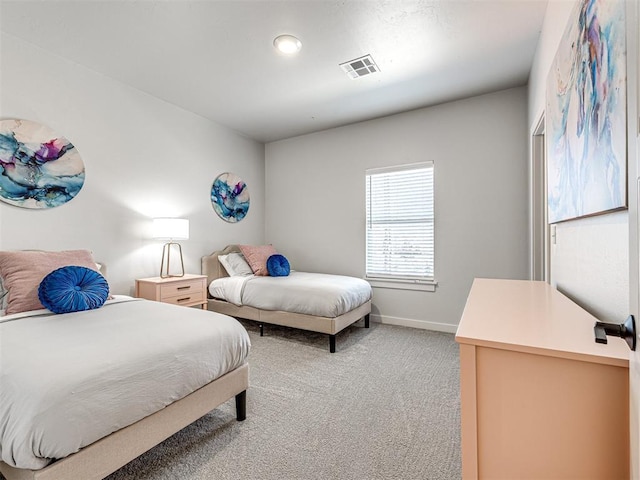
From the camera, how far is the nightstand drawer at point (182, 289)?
3025 millimetres

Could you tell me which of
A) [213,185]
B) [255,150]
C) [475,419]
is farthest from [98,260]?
[475,419]

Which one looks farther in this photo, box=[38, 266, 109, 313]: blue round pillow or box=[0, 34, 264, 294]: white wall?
box=[0, 34, 264, 294]: white wall

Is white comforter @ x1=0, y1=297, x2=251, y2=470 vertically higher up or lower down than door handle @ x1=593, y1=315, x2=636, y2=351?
lower down

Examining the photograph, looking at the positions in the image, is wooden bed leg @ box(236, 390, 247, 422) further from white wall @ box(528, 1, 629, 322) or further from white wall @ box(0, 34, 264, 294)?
white wall @ box(0, 34, 264, 294)

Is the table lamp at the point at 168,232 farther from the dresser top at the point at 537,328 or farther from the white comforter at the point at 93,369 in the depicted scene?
the dresser top at the point at 537,328

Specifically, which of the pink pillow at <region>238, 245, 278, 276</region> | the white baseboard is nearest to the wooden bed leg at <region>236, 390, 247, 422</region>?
the pink pillow at <region>238, 245, 278, 276</region>

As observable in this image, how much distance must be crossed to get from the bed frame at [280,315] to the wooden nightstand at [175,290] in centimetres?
38

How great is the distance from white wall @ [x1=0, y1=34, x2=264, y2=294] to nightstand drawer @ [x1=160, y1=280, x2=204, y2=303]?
45 centimetres

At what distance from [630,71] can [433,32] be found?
2101mm

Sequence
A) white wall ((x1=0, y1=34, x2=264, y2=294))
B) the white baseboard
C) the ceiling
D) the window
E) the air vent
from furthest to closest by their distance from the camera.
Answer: the window → the white baseboard → the air vent → white wall ((x1=0, y1=34, x2=264, y2=294)) → the ceiling

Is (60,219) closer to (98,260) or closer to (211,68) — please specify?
(98,260)

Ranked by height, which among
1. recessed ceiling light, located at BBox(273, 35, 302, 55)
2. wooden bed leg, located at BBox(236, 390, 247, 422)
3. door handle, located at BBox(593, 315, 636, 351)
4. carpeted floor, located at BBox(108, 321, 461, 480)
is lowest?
carpeted floor, located at BBox(108, 321, 461, 480)

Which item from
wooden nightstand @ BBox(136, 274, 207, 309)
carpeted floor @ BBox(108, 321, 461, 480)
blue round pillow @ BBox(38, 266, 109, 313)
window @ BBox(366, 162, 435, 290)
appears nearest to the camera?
carpeted floor @ BBox(108, 321, 461, 480)

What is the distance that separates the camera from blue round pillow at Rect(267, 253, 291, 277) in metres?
3.81
